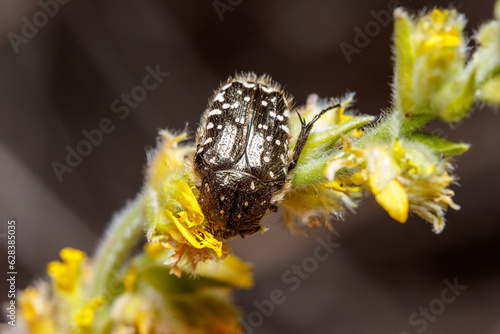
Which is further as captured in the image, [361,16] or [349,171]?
[361,16]

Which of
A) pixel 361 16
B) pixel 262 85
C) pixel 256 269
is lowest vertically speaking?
pixel 256 269

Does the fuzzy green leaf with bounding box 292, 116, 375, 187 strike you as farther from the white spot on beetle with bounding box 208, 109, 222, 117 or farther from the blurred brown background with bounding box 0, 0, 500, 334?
the blurred brown background with bounding box 0, 0, 500, 334

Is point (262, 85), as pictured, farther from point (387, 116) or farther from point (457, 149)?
point (457, 149)

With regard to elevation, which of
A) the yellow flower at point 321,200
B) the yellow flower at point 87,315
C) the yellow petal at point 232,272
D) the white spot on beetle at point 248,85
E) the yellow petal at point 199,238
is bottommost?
the yellow petal at point 232,272

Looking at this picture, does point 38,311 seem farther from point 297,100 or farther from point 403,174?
point 297,100

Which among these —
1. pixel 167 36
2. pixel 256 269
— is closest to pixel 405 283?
pixel 256 269

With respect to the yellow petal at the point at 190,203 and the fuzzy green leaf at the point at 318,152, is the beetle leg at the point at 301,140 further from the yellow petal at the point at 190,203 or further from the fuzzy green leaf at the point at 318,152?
the yellow petal at the point at 190,203

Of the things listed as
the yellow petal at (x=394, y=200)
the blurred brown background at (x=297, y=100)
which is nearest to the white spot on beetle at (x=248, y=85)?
the yellow petal at (x=394, y=200)
